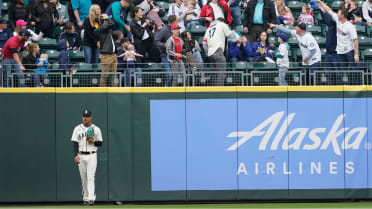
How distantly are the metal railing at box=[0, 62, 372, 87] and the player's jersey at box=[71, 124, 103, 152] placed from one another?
51.4 inches

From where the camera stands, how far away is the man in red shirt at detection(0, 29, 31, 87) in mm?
15297

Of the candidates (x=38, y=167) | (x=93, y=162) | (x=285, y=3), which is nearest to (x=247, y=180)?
(x=93, y=162)

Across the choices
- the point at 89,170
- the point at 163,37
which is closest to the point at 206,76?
the point at 163,37

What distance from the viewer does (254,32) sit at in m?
17.8

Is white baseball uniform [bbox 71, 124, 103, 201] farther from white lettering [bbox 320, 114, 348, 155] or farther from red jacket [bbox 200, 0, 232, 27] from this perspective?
white lettering [bbox 320, 114, 348, 155]

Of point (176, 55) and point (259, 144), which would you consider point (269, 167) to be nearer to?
point (259, 144)

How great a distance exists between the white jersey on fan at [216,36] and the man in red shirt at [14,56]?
3.67 m

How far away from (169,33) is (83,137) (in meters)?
3.29

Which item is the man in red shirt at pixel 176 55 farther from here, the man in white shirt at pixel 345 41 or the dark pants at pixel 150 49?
the man in white shirt at pixel 345 41

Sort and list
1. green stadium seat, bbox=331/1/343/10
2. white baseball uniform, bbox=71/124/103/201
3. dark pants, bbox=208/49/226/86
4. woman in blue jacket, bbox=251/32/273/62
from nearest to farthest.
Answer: white baseball uniform, bbox=71/124/103/201
dark pants, bbox=208/49/226/86
woman in blue jacket, bbox=251/32/273/62
green stadium seat, bbox=331/1/343/10

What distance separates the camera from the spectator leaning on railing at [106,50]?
15547mm

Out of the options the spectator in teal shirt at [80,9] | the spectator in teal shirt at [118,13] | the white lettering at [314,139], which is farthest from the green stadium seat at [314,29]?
the spectator in teal shirt at [80,9]

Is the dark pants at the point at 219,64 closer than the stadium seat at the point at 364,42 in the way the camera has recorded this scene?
Yes

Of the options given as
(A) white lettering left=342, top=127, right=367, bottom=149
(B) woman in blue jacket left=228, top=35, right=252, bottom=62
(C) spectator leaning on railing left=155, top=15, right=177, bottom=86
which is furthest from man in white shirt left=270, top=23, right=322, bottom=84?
(C) spectator leaning on railing left=155, top=15, right=177, bottom=86
